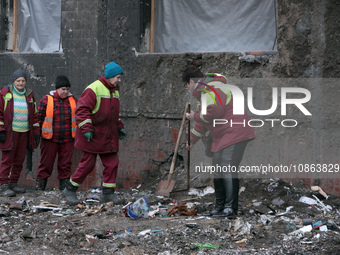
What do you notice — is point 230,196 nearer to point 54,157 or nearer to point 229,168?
point 229,168

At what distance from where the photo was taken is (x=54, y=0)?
372 inches

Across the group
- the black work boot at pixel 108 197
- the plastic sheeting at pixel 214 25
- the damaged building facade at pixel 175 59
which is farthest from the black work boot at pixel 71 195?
the plastic sheeting at pixel 214 25

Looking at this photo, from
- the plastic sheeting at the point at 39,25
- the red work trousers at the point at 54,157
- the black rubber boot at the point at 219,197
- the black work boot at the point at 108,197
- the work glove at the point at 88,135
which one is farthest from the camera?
the plastic sheeting at the point at 39,25

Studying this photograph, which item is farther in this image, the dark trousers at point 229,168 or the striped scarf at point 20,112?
the striped scarf at point 20,112

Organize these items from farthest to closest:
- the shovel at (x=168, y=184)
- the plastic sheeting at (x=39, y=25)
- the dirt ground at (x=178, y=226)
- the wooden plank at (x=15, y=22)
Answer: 1. the wooden plank at (x=15, y=22)
2. the plastic sheeting at (x=39, y=25)
3. the shovel at (x=168, y=184)
4. the dirt ground at (x=178, y=226)

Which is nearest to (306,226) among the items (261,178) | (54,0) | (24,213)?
(261,178)

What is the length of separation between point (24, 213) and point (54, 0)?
4.04 m

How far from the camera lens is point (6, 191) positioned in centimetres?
802

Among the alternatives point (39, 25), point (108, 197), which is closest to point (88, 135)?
point (108, 197)

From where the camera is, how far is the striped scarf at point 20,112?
816 centimetres

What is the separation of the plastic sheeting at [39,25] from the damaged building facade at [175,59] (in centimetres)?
2

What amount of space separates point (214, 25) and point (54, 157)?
3124 mm

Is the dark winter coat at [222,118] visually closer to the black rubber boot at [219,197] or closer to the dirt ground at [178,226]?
the black rubber boot at [219,197]

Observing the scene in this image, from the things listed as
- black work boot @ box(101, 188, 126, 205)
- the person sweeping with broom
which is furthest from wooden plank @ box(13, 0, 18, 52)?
the person sweeping with broom
